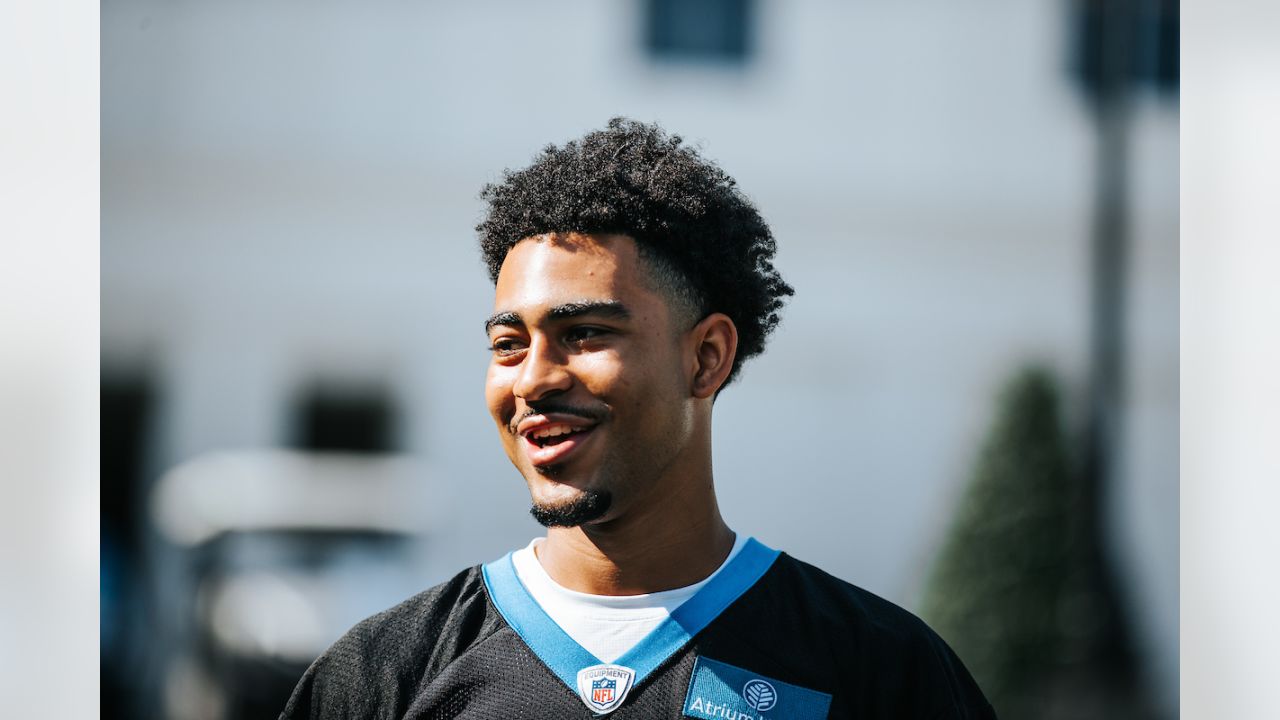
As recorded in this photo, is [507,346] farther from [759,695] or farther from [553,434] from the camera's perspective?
[759,695]

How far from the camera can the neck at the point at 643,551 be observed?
2.29 meters

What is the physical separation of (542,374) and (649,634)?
483mm

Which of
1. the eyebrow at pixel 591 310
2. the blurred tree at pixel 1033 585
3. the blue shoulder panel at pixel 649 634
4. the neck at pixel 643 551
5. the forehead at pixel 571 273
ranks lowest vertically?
the blurred tree at pixel 1033 585

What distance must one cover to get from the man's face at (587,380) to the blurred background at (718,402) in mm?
2874

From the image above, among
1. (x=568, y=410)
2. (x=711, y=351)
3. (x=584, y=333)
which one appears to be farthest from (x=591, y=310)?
(x=711, y=351)

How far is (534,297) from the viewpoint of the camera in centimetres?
221

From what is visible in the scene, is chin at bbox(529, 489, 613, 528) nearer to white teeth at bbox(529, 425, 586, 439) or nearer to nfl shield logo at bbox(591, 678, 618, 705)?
white teeth at bbox(529, 425, 586, 439)

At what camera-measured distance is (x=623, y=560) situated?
A: 2.29 meters

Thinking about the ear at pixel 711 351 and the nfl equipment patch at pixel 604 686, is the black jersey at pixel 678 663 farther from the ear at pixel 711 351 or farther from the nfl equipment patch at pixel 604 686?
the ear at pixel 711 351

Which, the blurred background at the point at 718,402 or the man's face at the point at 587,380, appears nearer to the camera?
the man's face at the point at 587,380

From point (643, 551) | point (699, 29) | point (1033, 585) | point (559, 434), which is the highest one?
point (699, 29)

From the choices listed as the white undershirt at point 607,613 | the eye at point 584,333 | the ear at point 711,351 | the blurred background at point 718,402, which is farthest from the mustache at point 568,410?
the blurred background at point 718,402
